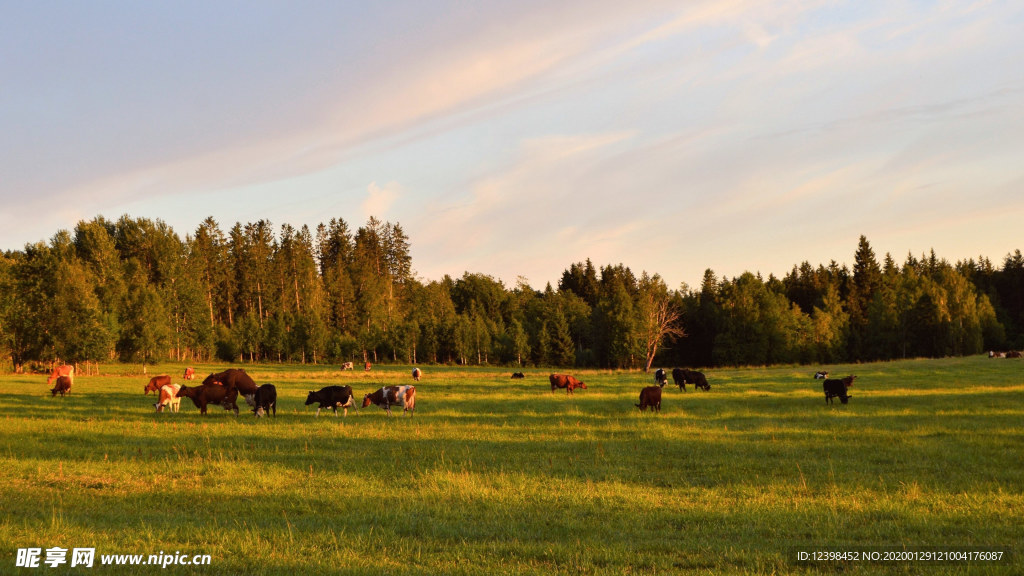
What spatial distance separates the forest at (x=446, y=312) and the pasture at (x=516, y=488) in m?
58.0

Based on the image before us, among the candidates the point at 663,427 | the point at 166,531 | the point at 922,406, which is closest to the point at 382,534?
the point at 166,531

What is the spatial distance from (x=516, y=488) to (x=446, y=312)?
110035mm

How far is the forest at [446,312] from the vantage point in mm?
86062

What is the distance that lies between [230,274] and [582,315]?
2618 inches

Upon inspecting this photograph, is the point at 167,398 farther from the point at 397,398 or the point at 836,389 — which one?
the point at 836,389

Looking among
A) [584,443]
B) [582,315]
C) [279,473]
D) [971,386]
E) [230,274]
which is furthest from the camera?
[582,315]

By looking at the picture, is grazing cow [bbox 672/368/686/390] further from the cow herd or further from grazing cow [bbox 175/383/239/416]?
grazing cow [bbox 175/383/239/416]

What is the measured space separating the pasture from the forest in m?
58.0

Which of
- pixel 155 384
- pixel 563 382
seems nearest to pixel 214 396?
pixel 155 384

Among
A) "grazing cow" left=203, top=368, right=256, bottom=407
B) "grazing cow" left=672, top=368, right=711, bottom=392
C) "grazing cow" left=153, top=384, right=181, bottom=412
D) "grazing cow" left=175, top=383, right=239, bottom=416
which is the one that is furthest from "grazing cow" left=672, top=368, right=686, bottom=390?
"grazing cow" left=153, top=384, right=181, bottom=412

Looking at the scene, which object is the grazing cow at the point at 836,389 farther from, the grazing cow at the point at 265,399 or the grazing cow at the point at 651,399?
the grazing cow at the point at 265,399

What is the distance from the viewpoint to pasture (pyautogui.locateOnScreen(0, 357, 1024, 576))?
8.59 metres

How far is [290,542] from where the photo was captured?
896 centimetres

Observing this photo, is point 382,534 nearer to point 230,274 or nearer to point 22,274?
point 22,274
